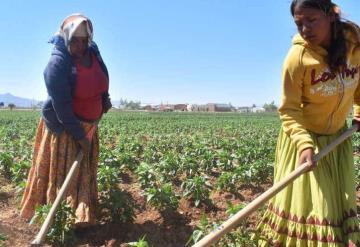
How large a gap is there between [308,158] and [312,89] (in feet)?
1.45

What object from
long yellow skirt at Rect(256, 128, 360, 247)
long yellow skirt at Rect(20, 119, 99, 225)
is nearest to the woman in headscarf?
long yellow skirt at Rect(20, 119, 99, 225)

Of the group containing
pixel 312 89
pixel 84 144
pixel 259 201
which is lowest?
pixel 259 201

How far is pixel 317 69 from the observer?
10.00 feet

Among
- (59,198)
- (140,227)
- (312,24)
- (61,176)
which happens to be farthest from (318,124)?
(61,176)

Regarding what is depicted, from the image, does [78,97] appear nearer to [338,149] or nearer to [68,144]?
[68,144]

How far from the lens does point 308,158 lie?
9.78 ft

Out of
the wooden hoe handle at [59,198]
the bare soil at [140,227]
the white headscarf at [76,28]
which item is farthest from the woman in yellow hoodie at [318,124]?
the white headscarf at [76,28]

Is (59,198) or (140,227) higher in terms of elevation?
(59,198)

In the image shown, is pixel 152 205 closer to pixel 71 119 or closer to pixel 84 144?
pixel 84 144

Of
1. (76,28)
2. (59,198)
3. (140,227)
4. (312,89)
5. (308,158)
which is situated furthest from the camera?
(140,227)

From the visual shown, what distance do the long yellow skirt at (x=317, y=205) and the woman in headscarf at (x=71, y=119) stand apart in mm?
1705

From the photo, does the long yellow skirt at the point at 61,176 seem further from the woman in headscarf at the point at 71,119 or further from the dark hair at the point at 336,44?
the dark hair at the point at 336,44

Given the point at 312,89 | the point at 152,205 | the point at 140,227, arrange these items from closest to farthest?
the point at 312,89 → the point at 140,227 → the point at 152,205

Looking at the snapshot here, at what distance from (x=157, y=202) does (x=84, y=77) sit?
147 cm
